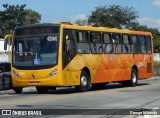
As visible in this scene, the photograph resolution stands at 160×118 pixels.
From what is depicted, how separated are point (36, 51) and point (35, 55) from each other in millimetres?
187

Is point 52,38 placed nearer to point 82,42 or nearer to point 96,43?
point 82,42

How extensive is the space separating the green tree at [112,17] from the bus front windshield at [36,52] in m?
66.1

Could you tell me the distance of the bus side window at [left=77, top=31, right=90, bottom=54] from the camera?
971 inches

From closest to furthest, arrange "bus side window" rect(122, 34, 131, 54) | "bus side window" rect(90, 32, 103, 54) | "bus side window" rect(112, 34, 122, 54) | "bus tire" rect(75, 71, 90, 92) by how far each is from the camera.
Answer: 1. "bus tire" rect(75, 71, 90, 92)
2. "bus side window" rect(90, 32, 103, 54)
3. "bus side window" rect(112, 34, 122, 54)
4. "bus side window" rect(122, 34, 131, 54)

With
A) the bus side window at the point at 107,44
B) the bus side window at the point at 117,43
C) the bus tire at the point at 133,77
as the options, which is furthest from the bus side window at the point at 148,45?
the bus side window at the point at 107,44

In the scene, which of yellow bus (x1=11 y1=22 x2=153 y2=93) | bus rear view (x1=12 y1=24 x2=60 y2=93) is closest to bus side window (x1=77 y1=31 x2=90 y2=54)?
yellow bus (x1=11 y1=22 x2=153 y2=93)

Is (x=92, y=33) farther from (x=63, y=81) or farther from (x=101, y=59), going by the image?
(x=63, y=81)

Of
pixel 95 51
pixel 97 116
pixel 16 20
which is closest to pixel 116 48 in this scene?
pixel 95 51

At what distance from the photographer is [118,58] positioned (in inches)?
1136

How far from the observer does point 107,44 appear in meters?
27.7

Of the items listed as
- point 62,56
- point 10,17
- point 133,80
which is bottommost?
point 133,80

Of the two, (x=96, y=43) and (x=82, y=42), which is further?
(x=96, y=43)

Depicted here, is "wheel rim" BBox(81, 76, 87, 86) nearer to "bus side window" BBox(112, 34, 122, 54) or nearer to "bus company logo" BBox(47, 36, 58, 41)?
"bus company logo" BBox(47, 36, 58, 41)

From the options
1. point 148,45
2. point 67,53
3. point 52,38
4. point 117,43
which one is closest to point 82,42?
point 67,53
